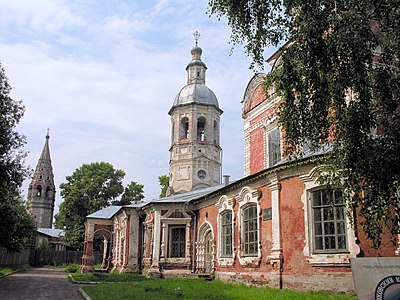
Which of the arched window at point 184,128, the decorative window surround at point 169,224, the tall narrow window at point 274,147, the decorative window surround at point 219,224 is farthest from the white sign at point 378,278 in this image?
the arched window at point 184,128

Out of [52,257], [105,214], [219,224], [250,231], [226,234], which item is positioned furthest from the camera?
[52,257]

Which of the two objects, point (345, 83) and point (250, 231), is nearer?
point (345, 83)

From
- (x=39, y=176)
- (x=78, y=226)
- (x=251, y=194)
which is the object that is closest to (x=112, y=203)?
(x=78, y=226)

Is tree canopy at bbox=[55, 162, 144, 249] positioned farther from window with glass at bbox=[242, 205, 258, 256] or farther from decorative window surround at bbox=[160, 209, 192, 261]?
window with glass at bbox=[242, 205, 258, 256]

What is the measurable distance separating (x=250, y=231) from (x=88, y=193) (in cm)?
3237

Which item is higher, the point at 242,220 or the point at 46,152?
the point at 46,152

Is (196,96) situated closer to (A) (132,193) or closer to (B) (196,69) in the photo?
(B) (196,69)

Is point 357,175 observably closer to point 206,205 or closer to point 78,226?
point 206,205

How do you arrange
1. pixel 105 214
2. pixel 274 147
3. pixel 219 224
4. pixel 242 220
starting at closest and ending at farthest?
pixel 242 220 → pixel 219 224 → pixel 274 147 → pixel 105 214

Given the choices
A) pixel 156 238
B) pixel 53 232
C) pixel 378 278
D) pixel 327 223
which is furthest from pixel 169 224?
pixel 53 232

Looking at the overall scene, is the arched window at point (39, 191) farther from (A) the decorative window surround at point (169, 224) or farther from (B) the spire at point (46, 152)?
(A) the decorative window surround at point (169, 224)

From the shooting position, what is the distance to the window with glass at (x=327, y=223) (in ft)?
37.6

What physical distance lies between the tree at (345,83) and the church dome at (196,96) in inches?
992

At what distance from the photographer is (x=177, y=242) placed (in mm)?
21078
